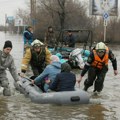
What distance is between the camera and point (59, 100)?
10.7 m

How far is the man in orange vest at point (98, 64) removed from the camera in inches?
484

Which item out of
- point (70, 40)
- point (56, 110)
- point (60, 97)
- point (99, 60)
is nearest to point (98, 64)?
point (99, 60)

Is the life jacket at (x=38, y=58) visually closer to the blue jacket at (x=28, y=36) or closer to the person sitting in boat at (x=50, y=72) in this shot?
the person sitting in boat at (x=50, y=72)

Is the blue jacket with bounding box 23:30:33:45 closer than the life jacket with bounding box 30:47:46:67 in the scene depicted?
No

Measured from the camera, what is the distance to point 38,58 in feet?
42.3

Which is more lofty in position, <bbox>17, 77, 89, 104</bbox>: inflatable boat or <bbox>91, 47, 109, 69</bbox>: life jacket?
<bbox>91, 47, 109, 69</bbox>: life jacket

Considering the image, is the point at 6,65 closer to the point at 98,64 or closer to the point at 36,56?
the point at 36,56

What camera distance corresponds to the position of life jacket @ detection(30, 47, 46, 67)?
12789mm

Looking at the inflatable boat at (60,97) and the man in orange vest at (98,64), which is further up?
the man in orange vest at (98,64)

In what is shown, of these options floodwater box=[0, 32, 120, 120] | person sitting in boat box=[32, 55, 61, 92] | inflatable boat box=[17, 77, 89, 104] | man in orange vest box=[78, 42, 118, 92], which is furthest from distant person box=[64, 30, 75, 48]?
inflatable boat box=[17, 77, 89, 104]

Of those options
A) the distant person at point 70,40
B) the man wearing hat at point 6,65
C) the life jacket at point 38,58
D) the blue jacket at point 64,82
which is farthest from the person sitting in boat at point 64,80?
the distant person at point 70,40

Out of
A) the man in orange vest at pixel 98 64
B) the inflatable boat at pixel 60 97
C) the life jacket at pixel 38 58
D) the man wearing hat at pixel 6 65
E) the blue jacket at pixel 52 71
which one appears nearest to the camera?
the inflatable boat at pixel 60 97

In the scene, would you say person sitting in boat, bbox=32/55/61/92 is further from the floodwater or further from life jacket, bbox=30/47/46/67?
life jacket, bbox=30/47/46/67

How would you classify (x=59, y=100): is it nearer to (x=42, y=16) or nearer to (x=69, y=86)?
(x=69, y=86)
